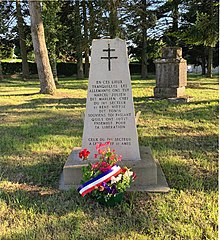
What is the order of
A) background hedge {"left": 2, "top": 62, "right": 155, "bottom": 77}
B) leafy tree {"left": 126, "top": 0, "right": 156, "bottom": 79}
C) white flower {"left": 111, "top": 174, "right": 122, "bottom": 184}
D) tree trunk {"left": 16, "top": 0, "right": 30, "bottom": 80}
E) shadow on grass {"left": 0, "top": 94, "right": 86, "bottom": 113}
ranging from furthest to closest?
background hedge {"left": 2, "top": 62, "right": 155, "bottom": 77}
tree trunk {"left": 16, "top": 0, "right": 30, "bottom": 80}
leafy tree {"left": 126, "top": 0, "right": 156, "bottom": 79}
shadow on grass {"left": 0, "top": 94, "right": 86, "bottom": 113}
white flower {"left": 111, "top": 174, "right": 122, "bottom": 184}

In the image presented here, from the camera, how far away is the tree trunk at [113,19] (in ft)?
54.0

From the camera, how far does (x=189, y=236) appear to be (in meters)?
2.36

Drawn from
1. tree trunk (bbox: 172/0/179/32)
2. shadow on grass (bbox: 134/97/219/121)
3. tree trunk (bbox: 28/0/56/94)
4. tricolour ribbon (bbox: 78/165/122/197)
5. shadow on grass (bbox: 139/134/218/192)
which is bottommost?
shadow on grass (bbox: 139/134/218/192)

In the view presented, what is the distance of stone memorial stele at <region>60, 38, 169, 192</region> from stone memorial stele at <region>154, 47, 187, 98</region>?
6807 millimetres

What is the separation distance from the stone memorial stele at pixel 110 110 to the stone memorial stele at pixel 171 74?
6.81 metres

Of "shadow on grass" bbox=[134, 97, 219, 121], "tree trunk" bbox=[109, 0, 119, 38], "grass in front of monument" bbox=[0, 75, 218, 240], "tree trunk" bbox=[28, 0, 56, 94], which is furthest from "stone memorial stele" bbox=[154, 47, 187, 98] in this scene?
"tree trunk" bbox=[109, 0, 119, 38]

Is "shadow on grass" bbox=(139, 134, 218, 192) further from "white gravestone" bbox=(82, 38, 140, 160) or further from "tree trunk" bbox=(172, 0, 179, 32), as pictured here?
"tree trunk" bbox=(172, 0, 179, 32)

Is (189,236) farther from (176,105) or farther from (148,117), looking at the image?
(176,105)

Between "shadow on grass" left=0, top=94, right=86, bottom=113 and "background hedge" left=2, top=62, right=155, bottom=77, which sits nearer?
"shadow on grass" left=0, top=94, right=86, bottom=113

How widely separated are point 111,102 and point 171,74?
277 inches

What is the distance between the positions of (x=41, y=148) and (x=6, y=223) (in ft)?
7.36

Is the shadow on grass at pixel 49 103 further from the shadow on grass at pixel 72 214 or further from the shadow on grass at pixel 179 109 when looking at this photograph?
the shadow on grass at pixel 72 214

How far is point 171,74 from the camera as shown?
1017cm

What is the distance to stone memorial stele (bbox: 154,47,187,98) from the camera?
1009 centimetres
